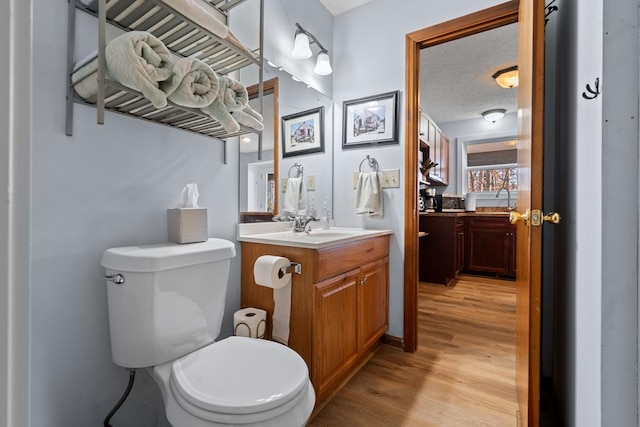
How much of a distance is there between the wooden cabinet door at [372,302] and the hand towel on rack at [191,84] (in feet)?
3.86

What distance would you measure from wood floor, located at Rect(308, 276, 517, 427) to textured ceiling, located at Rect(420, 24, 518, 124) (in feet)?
8.05

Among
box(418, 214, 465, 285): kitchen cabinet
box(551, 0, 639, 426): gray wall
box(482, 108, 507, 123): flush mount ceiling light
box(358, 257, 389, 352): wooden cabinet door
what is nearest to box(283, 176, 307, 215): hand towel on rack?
box(358, 257, 389, 352): wooden cabinet door

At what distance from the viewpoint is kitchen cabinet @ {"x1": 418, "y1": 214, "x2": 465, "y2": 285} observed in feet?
11.9

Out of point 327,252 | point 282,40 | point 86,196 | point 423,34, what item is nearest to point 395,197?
point 327,252

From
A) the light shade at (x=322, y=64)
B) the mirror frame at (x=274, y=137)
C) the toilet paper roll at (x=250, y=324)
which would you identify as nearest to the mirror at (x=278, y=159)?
the mirror frame at (x=274, y=137)

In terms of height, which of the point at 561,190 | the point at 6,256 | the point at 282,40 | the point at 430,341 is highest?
the point at 282,40

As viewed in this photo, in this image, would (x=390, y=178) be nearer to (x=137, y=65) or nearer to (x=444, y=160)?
(x=137, y=65)

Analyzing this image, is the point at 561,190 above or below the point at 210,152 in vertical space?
below

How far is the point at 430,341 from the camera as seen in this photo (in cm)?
214

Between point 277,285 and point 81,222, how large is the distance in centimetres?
73

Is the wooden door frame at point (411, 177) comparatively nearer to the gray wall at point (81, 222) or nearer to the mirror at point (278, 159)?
the mirror at point (278, 159)

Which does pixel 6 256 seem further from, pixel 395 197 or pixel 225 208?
pixel 395 197

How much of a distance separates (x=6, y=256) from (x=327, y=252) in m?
1.18
